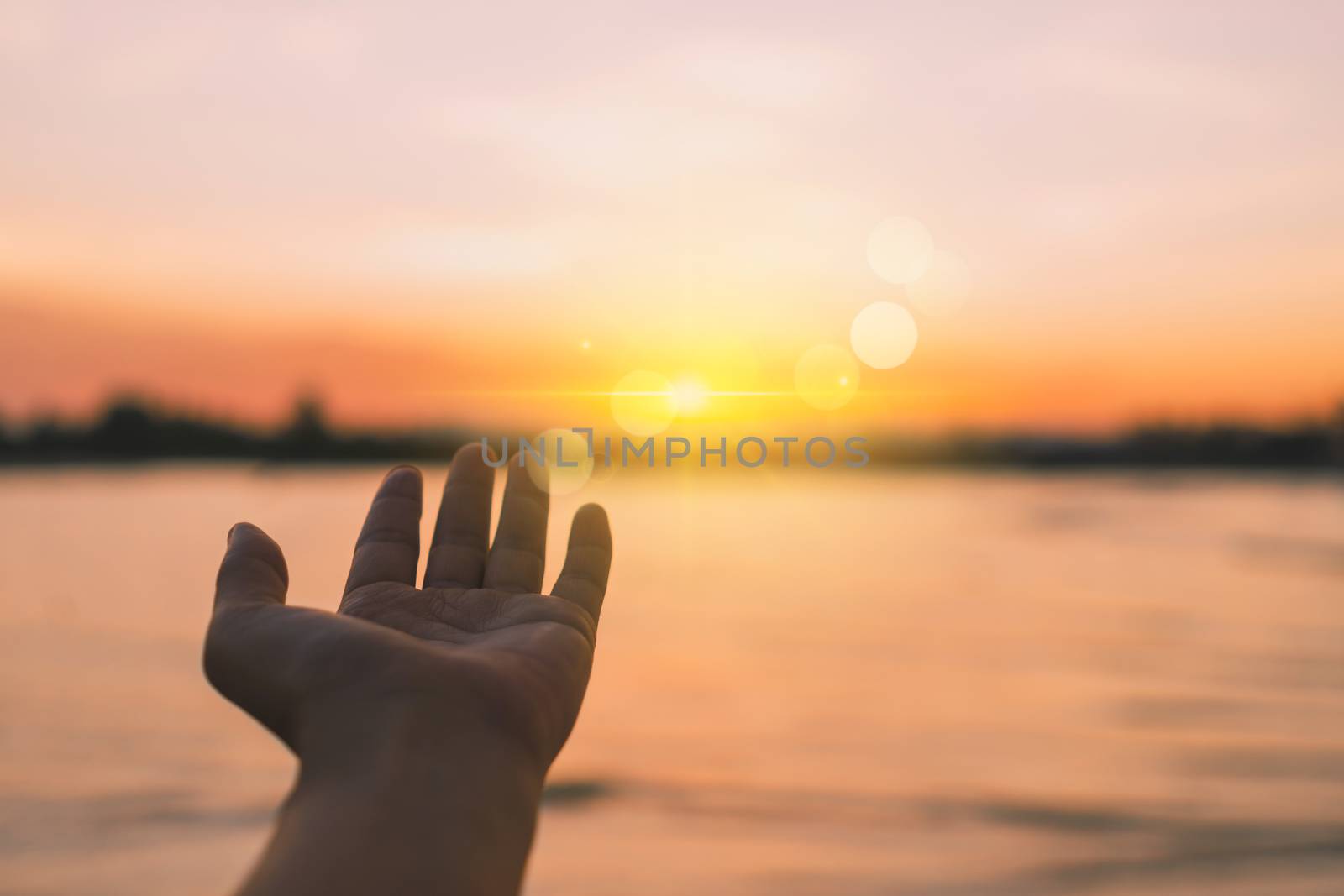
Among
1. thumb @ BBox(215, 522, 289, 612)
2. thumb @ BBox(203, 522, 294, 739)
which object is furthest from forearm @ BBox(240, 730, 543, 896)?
thumb @ BBox(215, 522, 289, 612)

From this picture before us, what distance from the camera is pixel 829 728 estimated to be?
5.68 m

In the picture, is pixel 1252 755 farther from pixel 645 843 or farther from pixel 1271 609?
pixel 1271 609

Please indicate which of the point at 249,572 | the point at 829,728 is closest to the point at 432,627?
the point at 249,572

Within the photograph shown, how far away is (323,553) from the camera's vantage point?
10.7 metres

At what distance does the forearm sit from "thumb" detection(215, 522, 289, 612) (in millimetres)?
494

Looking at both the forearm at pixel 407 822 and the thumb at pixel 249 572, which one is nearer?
the forearm at pixel 407 822

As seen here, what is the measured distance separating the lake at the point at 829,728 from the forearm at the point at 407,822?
2.46m

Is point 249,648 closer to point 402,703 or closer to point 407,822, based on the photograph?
point 402,703

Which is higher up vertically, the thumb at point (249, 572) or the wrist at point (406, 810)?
the thumb at point (249, 572)

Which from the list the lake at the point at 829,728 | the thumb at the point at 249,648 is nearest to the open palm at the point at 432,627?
the thumb at the point at 249,648

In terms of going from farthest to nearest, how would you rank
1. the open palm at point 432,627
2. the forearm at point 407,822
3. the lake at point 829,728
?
1. the lake at point 829,728
2. the open palm at point 432,627
3. the forearm at point 407,822

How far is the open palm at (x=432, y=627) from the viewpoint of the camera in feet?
5.93

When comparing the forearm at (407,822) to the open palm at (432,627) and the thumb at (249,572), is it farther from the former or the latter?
the thumb at (249,572)

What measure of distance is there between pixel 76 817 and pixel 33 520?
11.8m
